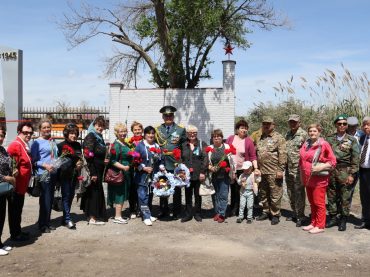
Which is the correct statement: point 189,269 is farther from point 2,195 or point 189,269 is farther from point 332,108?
point 332,108

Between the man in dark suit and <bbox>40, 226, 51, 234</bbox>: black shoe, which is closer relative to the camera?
<bbox>40, 226, 51, 234</bbox>: black shoe

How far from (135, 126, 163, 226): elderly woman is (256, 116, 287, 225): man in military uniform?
1692 mm

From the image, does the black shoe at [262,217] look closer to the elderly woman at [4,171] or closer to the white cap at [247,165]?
the white cap at [247,165]

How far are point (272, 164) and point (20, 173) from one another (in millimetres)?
3671

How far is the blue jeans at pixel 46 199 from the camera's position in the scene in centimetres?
546

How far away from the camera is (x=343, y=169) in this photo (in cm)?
583

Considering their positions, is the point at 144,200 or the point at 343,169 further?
the point at 144,200

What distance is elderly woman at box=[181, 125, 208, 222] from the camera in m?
6.23

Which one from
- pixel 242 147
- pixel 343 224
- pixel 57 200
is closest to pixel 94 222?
pixel 57 200

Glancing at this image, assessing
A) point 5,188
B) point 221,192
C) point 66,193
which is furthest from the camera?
point 221,192

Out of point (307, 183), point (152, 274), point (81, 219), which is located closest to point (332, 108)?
point (307, 183)

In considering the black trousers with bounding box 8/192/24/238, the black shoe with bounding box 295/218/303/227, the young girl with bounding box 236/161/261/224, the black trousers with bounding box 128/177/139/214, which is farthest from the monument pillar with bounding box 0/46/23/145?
the black shoe with bounding box 295/218/303/227

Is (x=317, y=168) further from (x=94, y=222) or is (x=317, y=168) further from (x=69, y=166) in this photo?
(x=69, y=166)

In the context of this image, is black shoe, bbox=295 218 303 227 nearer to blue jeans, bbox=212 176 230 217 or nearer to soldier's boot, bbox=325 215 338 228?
soldier's boot, bbox=325 215 338 228
